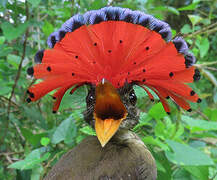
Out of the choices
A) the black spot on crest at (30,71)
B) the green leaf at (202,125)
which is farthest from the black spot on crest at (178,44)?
the green leaf at (202,125)

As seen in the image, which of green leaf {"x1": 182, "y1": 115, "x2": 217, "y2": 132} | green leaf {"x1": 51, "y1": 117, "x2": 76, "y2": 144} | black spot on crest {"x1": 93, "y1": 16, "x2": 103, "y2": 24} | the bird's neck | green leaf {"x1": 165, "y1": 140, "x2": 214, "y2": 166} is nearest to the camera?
Answer: black spot on crest {"x1": 93, "y1": 16, "x2": 103, "y2": 24}

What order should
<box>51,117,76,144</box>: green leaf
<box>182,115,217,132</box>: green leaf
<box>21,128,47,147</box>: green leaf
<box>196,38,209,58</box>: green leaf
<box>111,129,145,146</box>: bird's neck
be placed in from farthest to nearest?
1. <box>196,38,209,58</box>: green leaf
2. <box>21,128,47,147</box>: green leaf
3. <box>51,117,76,144</box>: green leaf
4. <box>182,115,217,132</box>: green leaf
5. <box>111,129,145,146</box>: bird's neck

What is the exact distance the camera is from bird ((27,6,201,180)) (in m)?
0.50

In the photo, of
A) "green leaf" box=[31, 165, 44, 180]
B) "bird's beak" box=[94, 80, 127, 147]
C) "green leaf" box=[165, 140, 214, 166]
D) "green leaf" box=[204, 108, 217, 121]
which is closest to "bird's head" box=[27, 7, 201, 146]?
"bird's beak" box=[94, 80, 127, 147]

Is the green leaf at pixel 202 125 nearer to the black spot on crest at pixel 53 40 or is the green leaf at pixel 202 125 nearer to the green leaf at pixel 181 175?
the green leaf at pixel 181 175

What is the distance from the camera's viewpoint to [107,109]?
1.68 ft

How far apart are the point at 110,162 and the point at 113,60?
0.69ft

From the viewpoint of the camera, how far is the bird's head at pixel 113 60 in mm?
499

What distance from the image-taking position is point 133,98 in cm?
59

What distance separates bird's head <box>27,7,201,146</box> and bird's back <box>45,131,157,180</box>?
0.17ft

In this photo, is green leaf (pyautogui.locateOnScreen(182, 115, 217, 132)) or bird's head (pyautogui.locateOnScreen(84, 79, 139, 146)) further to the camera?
green leaf (pyautogui.locateOnScreen(182, 115, 217, 132))

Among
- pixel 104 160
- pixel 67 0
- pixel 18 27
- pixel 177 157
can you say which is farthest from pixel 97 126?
pixel 67 0

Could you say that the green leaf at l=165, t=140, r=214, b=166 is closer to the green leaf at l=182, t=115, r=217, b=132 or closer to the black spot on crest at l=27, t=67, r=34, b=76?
the green leaf at l=182, t=115, r=217, b=132

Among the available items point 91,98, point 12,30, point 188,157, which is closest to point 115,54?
point 91,98
